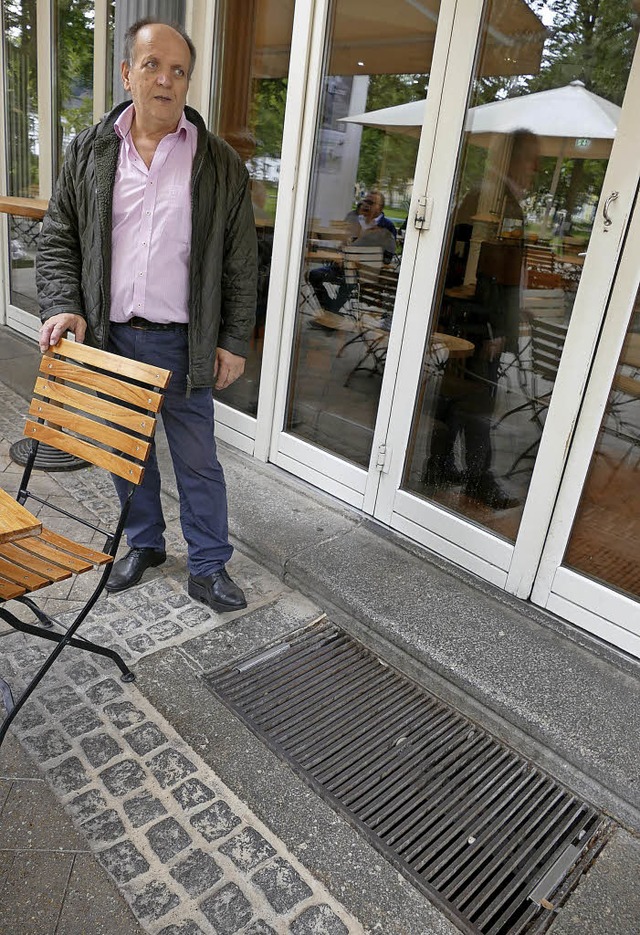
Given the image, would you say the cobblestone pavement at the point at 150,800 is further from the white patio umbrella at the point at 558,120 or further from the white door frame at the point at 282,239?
the white patio umbrella at the point at 558,120

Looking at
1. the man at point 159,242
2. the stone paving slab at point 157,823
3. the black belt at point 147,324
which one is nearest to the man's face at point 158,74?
the man at point 159,242

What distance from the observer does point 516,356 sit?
2.95 m

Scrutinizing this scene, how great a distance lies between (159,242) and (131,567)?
4.43 ft

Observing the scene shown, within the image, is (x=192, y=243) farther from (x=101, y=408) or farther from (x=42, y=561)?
(x=42, y=561)

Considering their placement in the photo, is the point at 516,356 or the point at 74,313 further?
the point at 516,356

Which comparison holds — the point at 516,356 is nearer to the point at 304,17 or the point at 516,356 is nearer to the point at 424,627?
the point at 424,627

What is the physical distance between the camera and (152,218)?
8.29 feet

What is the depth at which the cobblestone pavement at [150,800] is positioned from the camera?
1.76 meters

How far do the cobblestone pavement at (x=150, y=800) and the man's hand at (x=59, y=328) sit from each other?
1.07 meters

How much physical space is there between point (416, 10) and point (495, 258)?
1.13 m

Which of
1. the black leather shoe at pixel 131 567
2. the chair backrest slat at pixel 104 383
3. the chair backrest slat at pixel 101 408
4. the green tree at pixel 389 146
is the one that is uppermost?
the green tree at pixel 389 146

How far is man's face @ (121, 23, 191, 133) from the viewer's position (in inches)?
93.3

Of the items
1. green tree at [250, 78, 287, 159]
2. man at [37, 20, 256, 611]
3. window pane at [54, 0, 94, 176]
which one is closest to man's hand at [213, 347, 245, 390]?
man at [37, 20, 256, 611]

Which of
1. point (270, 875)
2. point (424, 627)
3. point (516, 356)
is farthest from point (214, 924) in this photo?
point (516, 356)
